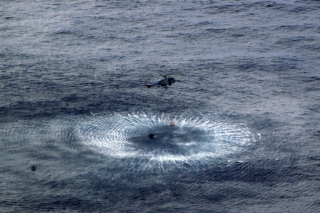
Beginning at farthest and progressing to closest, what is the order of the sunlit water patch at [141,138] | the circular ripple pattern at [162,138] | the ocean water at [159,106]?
the circular ripple pattern at [162,138] < the sunlit water patch at [141,138] < the ocean water at [159,106]

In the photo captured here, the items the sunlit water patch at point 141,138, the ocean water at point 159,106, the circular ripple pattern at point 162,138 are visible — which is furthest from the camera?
the circular ripple pattern at point 162,138

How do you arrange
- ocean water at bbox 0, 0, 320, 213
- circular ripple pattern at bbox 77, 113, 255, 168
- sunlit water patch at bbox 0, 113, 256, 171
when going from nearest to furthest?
ocean water at bbox 0, 0, 320, 213, sunlit water patch at bbox 0, 113, 256, 171, circular ripple pattern at bbox 77, 113, 255, 168

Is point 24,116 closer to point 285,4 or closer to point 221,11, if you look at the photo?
point 221,11

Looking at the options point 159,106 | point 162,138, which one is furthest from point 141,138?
point 159,106

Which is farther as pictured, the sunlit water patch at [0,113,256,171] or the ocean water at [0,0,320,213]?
the sunlit water patch at [0,113,256,171]

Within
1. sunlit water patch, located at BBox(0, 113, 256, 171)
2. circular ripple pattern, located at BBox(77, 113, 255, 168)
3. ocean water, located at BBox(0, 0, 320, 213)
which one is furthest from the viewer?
circular ripple pattern, located at BBox(77, 113, 255, 168)

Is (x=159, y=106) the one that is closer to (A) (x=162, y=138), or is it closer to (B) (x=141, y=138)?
(A) (x=162, y=138)

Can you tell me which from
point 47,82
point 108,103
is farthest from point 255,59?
point 47,82
